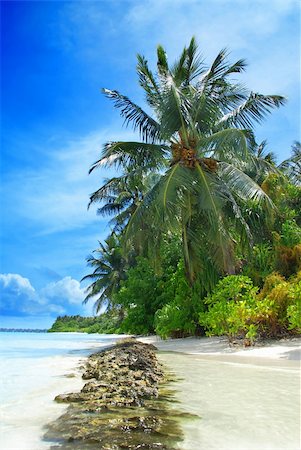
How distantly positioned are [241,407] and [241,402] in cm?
25

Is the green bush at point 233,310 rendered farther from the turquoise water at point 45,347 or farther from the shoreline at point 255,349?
the turquoise water at point 45,347

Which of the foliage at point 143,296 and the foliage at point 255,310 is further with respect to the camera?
the foliage at point 143,296

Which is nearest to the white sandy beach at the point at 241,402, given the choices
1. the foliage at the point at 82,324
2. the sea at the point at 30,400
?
the sea at the point at 30,400

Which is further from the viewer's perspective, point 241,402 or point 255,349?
point 255,349

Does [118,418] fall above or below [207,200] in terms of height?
below

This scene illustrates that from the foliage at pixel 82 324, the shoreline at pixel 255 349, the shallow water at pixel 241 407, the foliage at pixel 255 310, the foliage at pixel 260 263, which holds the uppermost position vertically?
the foliage at pixel 82 324

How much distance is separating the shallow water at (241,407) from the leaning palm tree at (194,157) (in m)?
5.96

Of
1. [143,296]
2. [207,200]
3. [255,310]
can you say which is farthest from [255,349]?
[143,296]

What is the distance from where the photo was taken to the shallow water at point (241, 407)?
3.04 metres

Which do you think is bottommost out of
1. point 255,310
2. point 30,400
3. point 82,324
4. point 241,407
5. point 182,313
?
point 241,407

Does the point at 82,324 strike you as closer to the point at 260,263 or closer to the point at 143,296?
the point at 143,296

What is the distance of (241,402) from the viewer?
4.36 meters

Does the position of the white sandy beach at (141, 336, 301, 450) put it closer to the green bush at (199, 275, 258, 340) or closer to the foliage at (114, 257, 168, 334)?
the green bush at (199, 275, 258, 340)

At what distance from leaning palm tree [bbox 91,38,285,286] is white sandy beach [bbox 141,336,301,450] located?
195 inches
